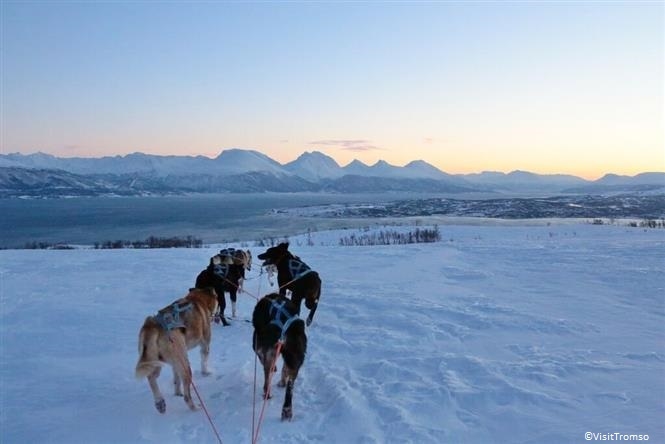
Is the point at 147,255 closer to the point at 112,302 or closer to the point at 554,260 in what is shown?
the point at 112,302

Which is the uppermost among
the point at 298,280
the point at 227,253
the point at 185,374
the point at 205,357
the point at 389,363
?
the point at 227,253

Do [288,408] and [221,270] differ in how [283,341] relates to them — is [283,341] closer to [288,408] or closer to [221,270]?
[288,408]

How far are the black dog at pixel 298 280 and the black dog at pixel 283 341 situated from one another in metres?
2.63

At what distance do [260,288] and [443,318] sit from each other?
537cm

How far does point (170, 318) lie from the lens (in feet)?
14.9

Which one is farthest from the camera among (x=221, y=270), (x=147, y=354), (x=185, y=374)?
(x=221, y=270)

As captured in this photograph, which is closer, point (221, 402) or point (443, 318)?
point (221, 402)

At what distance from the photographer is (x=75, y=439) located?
13.6ft

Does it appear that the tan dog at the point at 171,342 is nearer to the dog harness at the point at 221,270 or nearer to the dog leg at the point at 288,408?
the dog leg at the point at 288,408

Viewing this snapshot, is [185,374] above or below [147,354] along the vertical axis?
below

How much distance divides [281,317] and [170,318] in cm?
117

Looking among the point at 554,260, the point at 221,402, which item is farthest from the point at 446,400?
the point at 554,260

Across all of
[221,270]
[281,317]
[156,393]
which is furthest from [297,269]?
[156,393]

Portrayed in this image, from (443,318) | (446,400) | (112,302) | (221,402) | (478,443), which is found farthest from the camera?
(112,302)
